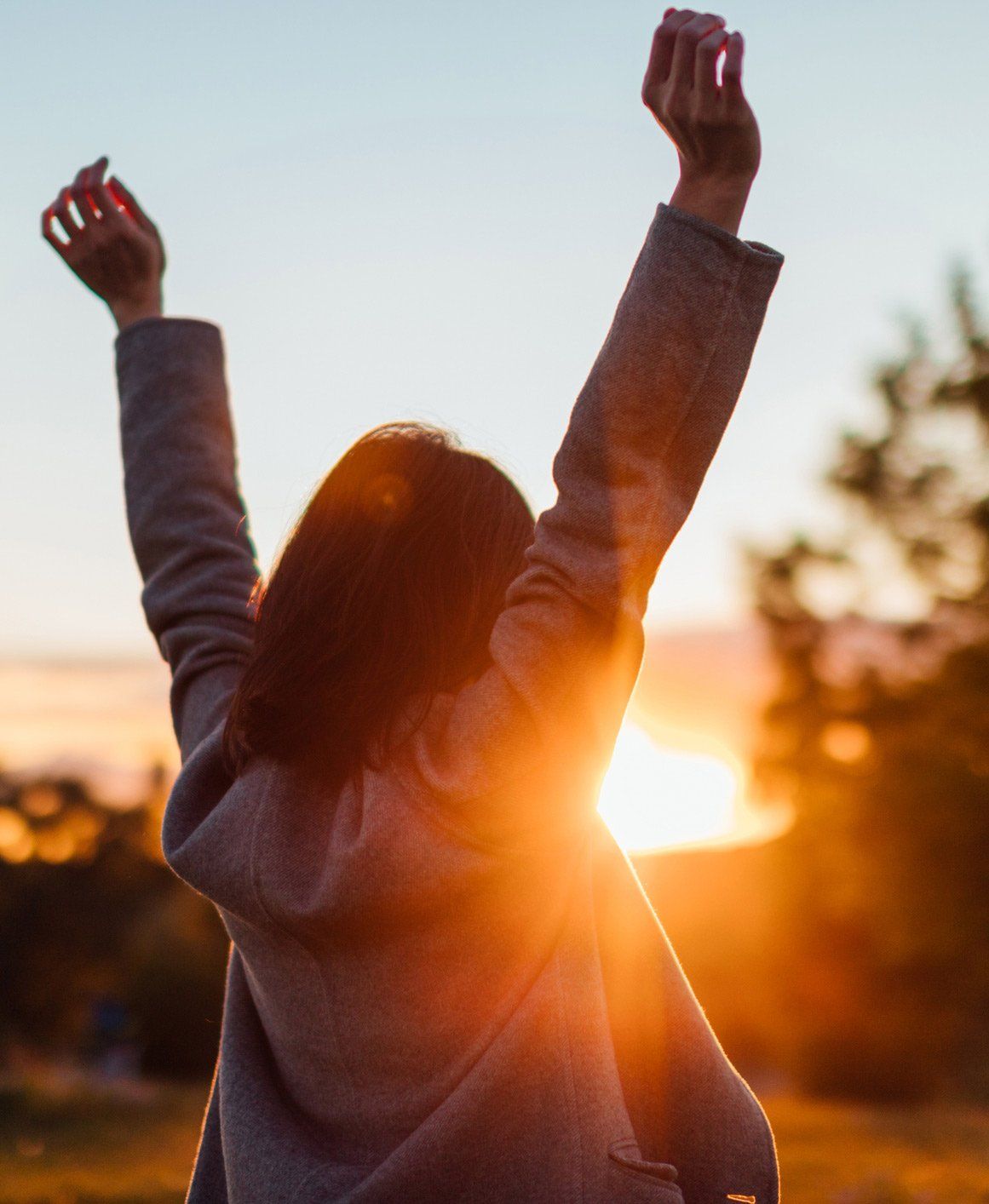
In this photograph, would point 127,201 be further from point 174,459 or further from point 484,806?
point 484,806

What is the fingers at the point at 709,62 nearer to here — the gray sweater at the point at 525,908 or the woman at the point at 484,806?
the woman at the point at 484,806

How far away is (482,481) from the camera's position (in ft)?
4.84

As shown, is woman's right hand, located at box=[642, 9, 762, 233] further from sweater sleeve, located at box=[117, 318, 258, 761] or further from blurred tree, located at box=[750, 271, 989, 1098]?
blurred tree, located at box=[750, 271, 989, 1098]

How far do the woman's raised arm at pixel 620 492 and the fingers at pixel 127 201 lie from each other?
1087 millimetres

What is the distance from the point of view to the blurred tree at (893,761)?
2006cm

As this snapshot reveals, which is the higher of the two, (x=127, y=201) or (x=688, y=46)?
(x=127, y=201)

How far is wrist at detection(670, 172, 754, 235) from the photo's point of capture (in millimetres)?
1274

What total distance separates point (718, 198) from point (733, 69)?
0.13m

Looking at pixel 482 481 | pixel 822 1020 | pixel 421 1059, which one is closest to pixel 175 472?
pixel 482 481

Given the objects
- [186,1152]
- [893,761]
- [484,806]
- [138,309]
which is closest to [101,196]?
[138,309]

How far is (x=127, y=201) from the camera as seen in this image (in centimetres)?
199

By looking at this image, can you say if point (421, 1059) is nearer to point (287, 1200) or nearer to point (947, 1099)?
point (287, 1200)

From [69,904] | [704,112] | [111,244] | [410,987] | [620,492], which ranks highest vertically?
[111,244]

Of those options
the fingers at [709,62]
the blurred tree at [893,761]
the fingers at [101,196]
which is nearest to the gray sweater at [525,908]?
the fingers at [709,62]
